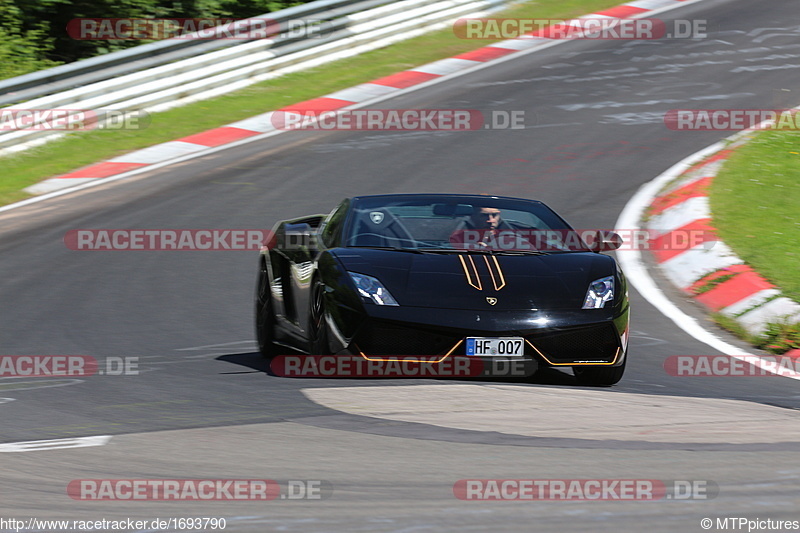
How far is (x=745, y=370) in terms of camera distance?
7094 millimetres

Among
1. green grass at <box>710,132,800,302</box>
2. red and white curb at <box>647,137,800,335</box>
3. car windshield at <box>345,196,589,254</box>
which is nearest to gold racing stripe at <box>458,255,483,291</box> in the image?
car windshield at <box>345,196,589,254</box>

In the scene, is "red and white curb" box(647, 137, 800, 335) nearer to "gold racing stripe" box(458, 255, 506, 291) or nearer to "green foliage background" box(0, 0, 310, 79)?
"gold racing stripe" box(458, 255, 506, 291)

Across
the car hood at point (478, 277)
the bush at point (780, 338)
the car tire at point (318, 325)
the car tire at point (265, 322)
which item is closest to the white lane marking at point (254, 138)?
the car tire at point (265, 322)

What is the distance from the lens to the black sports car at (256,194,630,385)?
6.32m

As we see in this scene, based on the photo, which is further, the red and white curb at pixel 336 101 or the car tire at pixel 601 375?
the red and white curb at pixel 336 101

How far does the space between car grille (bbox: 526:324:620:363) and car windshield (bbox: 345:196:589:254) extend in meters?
0.81

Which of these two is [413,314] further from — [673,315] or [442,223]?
[673,315]

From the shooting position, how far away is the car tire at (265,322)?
753 centimetres

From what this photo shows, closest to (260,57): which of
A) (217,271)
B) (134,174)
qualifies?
(134,174)

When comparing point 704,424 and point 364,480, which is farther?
point 704,424

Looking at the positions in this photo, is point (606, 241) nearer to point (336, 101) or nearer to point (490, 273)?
point (490, 273)

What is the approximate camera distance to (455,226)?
24.2 feet

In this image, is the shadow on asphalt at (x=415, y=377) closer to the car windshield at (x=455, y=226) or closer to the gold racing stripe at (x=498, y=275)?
the gold racing stripe at (x=498, y=275)

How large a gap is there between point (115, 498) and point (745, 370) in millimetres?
4283
